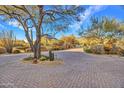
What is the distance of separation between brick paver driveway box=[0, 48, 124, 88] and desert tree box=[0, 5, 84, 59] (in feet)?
1.17

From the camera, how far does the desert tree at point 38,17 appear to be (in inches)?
163

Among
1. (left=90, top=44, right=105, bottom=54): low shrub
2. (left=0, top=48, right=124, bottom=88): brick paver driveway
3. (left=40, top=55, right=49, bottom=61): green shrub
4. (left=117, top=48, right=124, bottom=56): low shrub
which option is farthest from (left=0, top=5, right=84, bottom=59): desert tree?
(left=117, top=48, right=124, bottom=56): low shrub

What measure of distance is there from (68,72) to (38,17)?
41.9 inches

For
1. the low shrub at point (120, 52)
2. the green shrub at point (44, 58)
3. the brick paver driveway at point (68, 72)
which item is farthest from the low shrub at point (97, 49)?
the green shrub at point (44, 58)

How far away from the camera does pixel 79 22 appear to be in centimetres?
414

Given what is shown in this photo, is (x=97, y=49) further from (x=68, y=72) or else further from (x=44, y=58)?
(x=44, y=58)

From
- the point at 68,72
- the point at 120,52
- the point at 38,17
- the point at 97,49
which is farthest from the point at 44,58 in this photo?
the point at 120,52

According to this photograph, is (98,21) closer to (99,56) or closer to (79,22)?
(79,22)

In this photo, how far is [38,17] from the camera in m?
4.24

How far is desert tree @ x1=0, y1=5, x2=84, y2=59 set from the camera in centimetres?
415

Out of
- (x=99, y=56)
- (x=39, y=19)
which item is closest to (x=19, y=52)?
(x=39, y=19)
